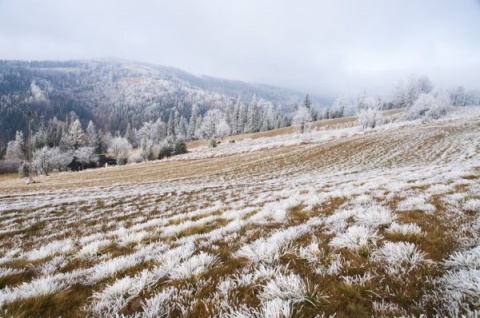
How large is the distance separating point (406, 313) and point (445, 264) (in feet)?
4.42

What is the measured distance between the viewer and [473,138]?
1690 inches

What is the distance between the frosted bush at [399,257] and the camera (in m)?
3.08

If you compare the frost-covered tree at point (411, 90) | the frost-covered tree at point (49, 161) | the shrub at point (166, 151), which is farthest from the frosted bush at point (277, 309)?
the frost-covered tree at point (411, 90)

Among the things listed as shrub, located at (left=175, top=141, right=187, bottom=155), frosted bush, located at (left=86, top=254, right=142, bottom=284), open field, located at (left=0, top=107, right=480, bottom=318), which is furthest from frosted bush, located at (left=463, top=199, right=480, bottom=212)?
shrub, located at (left=175, top=141, right=187, bottom=155)

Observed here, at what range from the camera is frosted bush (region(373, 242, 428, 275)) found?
121 inches

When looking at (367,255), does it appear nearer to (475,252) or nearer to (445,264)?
(445,264)

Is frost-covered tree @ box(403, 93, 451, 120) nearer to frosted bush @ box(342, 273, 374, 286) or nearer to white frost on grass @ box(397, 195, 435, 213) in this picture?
white frost on grass @ box(397, 195, 435, 213)

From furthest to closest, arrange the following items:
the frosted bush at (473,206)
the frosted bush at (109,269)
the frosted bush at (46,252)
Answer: the frosted bush at (473,206), the frosted bush at (46,252), the frosted bush at (109,269)

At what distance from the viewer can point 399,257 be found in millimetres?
3338

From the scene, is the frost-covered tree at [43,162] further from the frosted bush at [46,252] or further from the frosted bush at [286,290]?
the frosted bush at [286,290]

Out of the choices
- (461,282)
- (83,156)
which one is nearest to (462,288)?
(461,282)

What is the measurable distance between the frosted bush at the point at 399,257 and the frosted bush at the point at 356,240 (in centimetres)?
27

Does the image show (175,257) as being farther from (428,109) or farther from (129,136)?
(129,136)

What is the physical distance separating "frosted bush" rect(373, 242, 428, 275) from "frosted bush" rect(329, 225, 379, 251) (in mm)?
272
